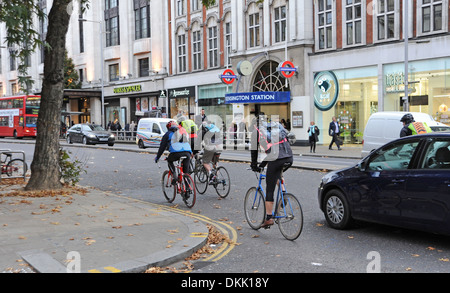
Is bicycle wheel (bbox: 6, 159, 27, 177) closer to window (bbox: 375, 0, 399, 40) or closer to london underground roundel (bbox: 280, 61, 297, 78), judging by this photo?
london underground roundel (bbox: 280, 61, 297, 78)

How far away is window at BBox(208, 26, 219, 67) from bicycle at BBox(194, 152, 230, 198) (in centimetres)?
2957

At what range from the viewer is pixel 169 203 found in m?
10.5

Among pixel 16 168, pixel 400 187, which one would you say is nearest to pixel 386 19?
pixel 16 168

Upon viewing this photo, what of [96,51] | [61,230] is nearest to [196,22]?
[96,51]

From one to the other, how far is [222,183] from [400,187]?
Result: 5.16 meters

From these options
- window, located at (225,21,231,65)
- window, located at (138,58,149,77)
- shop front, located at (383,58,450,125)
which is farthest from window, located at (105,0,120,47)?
shop front, located at (383,58,450,125)

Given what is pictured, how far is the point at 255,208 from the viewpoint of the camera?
7.60 meters

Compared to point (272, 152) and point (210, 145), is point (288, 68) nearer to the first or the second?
point (210, 145)

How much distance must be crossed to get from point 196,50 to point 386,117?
93.3ft

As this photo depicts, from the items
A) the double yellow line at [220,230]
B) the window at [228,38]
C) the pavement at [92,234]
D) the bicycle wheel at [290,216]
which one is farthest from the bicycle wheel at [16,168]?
the window at [228,38]

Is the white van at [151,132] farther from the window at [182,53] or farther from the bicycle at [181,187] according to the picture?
the bicycle at [181,187]

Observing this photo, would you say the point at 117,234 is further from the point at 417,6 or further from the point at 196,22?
the point at 196,22

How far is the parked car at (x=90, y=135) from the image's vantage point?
3569 cm

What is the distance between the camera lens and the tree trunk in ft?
37.6
